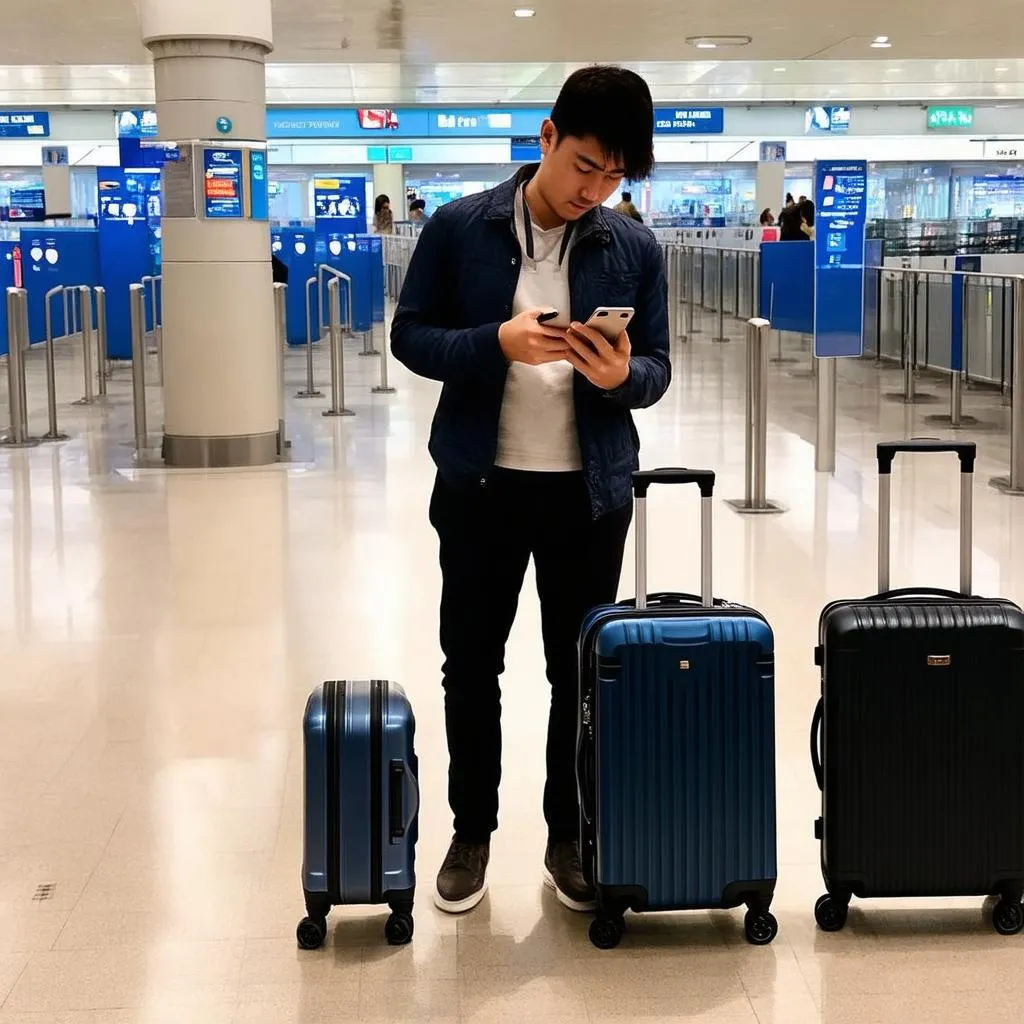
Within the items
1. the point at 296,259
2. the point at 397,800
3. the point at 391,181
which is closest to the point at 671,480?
the point at 397,800

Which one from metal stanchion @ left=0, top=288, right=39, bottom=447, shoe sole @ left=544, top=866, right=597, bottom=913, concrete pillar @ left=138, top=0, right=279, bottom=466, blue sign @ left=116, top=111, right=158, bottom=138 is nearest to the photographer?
shoe sole @ left=544, top=866, right=597, bottom=913

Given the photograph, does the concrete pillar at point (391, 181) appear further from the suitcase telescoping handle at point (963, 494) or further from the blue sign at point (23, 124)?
the suitcase telescoping handle at point (963, 494)

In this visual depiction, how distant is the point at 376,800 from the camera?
2.86m

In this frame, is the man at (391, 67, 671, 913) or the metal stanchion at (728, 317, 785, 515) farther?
the metal stanchion at (728, 317, 785, 515)

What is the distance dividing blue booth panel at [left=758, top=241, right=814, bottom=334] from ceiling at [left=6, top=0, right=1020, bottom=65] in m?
2.09

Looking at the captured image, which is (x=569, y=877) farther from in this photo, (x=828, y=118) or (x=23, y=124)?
(x=23, y=124)

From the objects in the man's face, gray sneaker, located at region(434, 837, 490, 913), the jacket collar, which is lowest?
gray sneaker, located at region(434, 837, 490, 913)

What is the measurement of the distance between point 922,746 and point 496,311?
1111 mm

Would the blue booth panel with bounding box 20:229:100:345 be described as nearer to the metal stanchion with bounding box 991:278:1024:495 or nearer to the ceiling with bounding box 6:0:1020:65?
the ceiling with bounding box 6:0:1020:65

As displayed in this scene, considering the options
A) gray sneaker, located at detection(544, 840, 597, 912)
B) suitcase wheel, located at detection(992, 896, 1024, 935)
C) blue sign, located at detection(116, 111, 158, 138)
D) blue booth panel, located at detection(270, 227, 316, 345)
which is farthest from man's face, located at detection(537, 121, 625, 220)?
blue sign, located at detection(116, 111, 158, 138)

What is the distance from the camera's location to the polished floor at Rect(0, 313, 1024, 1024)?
108 inches

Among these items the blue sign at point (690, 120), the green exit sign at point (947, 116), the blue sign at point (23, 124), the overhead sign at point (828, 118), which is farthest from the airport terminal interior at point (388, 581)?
the green exit sign at point (947, 116)

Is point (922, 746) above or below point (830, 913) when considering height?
above

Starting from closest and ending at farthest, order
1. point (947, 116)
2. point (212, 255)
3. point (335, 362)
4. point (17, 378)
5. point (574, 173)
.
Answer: point (574, 173), point (212, 255), point (17, 378), point (335, 362), point (947, 116)
